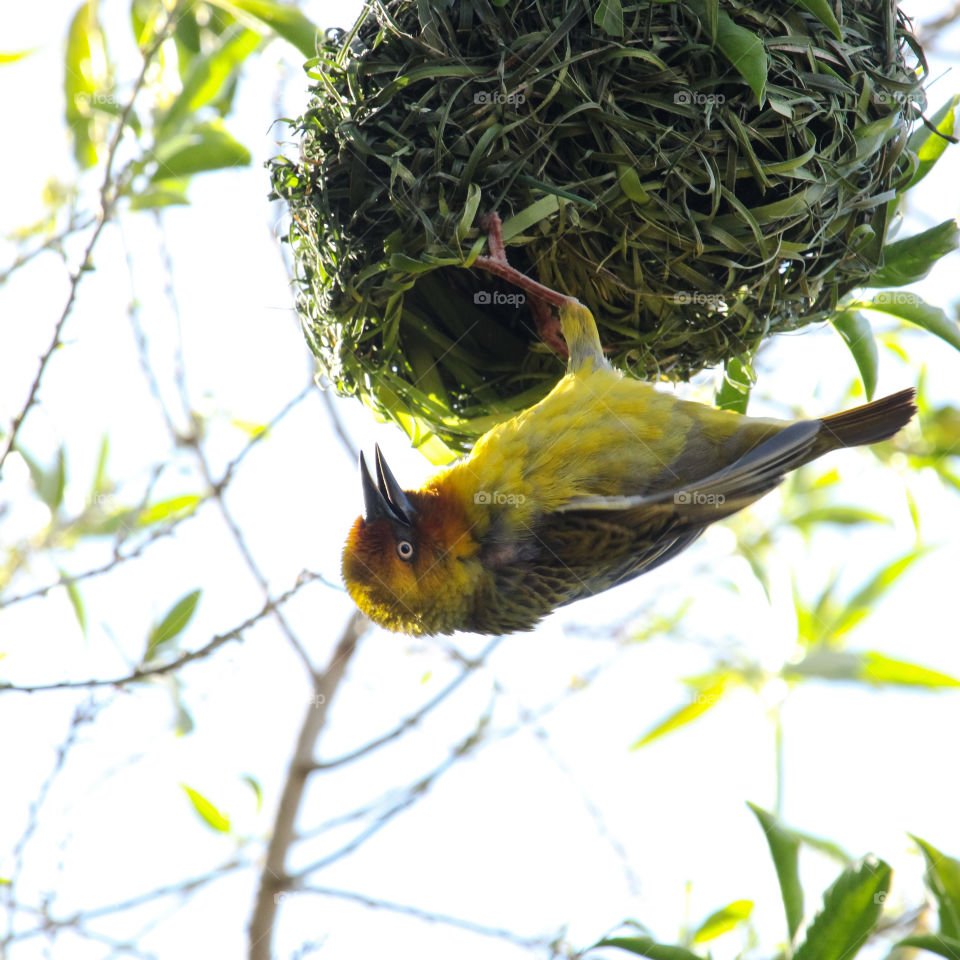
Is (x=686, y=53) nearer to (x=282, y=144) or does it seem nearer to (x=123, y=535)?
(x=282, y=144)

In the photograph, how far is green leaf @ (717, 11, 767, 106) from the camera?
148 centimetres

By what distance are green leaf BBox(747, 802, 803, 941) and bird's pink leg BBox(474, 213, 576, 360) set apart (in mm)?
1004

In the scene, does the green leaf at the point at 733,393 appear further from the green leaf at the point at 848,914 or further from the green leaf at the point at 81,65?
the green leaf at the point at 81,65

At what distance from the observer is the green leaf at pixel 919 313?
1.87m

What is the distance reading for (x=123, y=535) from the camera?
2.11 meters

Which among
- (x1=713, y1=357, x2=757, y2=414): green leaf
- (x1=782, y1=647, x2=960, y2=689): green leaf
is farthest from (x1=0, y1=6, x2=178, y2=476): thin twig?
(x1=782, y1=647, x2=960, y2=689): green leaf

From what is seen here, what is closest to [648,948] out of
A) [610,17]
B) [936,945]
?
[936,945]

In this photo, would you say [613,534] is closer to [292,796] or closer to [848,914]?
[848,914]

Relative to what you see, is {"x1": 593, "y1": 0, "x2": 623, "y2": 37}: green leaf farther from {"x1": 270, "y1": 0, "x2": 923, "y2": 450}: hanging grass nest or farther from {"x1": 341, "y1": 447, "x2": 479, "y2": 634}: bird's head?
{"x1": 341, "y1": 447, "x2": 479, "y2": 634}: bird's head

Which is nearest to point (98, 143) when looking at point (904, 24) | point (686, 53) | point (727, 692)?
point (686, 53)

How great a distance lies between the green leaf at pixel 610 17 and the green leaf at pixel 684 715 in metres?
2.18

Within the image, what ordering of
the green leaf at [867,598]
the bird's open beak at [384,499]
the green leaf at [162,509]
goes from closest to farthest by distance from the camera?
the bird's open beak at [384,499]
the green leaf at [162,509]
the green leaf at [867,598]

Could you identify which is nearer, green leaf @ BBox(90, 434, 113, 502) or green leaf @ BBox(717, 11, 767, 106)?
green leaf @ BBox(717, 11, 767, 106)

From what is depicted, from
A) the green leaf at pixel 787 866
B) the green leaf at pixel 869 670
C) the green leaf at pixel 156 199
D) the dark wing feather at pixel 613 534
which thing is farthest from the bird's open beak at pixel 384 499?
the green leaf at pixel 869 670
